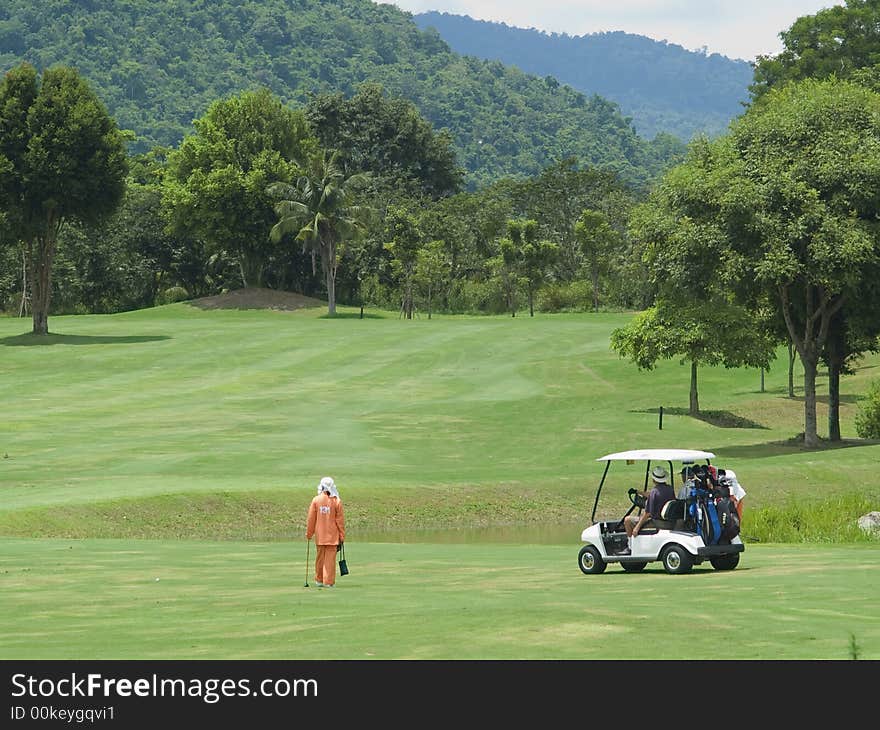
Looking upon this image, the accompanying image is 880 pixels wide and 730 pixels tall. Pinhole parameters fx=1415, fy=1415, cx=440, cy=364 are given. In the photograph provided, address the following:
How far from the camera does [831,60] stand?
4656 inches

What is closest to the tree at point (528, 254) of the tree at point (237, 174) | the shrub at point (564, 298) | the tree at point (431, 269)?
the tree at point (431, 269)

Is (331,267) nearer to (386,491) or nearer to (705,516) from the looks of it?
(386,491)

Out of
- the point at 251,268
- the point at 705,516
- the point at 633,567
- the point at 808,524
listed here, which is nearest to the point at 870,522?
the point at 808,524

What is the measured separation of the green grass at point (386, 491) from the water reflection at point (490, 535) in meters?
0.21

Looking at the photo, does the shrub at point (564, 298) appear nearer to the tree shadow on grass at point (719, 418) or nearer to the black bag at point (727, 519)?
the tree shadow on grass at point (719, 418)

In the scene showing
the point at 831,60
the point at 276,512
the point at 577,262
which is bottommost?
the point at 276,512

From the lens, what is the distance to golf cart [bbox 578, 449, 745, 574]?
76.1 feet

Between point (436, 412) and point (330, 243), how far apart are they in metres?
60.5

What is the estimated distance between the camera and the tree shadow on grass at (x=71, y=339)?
85.6 m

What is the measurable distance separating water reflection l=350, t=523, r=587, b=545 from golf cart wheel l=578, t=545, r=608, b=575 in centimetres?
975
